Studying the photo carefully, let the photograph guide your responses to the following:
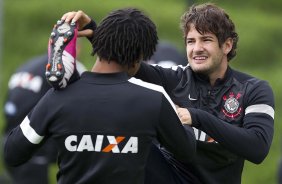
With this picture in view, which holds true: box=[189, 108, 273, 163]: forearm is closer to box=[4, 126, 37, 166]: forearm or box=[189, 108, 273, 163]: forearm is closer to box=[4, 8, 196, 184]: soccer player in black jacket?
box=[4, 8, 196, 184]: soccer player in black jacket

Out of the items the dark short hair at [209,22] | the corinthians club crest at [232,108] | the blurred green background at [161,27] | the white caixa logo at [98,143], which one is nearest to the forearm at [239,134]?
the corinthians club crest at [232,108]

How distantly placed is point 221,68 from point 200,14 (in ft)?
1.02

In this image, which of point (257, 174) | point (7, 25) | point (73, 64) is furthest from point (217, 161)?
point (7, 25)

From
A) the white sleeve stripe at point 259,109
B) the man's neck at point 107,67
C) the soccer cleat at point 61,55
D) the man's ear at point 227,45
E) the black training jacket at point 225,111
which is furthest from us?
the man's ear at point 227,45

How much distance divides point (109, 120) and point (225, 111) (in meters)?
0.81

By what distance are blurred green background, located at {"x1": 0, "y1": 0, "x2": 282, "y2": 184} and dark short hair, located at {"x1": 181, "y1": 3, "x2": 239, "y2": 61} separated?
242 inches

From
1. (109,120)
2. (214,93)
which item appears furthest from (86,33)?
(214,93)

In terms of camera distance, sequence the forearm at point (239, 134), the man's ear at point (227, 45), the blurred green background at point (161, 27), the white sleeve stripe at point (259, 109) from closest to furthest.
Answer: the forearm at point (239, 134) < the white sleeve stripe at point (259, 109) < the man's ear at point (227, 45) < the blurred green background at point (161, 27)

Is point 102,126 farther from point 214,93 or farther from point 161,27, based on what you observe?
point 161,27

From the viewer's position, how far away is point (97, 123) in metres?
4.41

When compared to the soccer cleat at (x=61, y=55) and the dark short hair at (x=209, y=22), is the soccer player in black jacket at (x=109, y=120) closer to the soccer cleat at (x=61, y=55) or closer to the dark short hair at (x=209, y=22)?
the soccer cleat at (x=61, y=55)

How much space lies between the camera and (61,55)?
14.6ft

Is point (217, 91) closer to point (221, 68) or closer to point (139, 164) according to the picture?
point (221, 68)

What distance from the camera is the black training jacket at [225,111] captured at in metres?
4.78
